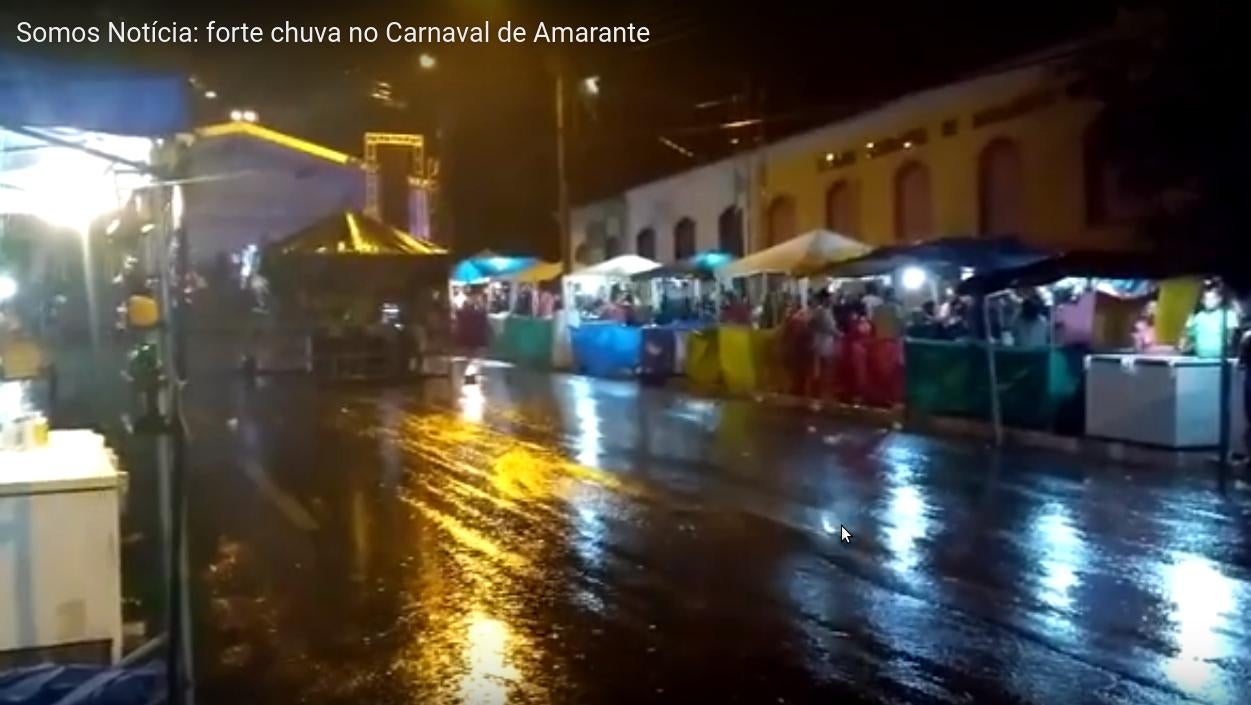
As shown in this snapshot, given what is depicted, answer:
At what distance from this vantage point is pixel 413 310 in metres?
34.5

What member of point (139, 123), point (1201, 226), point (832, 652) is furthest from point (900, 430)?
point (139, 123)

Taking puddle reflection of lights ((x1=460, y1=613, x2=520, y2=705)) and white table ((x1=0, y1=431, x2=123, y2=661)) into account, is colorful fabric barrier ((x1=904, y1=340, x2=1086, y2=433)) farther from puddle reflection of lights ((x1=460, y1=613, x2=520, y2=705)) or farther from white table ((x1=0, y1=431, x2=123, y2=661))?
white table ((x1=0, y1=431, x2=123, y2=661))

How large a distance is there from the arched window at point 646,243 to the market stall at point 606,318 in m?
5.59

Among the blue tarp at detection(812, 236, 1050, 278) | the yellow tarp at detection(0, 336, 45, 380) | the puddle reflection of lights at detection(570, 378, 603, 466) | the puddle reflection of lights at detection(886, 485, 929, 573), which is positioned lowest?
the puddle reflection of lights at detection(886, 485, 929, 573)

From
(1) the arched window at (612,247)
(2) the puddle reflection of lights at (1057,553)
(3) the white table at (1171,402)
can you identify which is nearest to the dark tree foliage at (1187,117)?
(3) the white table at (1171,402)

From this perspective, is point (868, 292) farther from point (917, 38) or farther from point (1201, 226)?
point (1201, 226)

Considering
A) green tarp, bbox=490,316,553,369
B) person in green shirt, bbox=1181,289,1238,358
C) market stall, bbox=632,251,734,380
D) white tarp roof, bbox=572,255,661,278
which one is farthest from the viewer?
green tarp, bbox=490,316,553,369

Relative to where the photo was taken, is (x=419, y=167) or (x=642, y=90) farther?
(x=419, y=167)

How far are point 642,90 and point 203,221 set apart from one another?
515 inches

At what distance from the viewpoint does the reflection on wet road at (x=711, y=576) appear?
8094mm

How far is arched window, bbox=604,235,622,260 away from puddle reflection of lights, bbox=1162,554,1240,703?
124 ft

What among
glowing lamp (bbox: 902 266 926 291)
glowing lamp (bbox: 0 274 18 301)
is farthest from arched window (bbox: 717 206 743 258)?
glowing lamp (bbox: 0 274 18 301)

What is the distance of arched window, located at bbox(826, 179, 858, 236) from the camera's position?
34750mm

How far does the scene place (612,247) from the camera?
161 feet
